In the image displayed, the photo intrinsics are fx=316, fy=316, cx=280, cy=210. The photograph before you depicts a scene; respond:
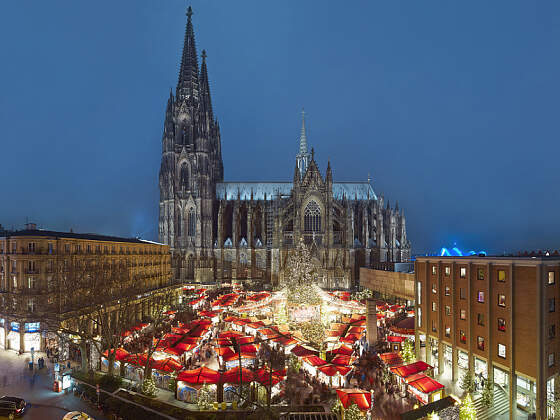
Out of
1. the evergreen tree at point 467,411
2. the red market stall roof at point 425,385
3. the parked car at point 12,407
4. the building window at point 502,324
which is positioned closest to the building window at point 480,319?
the building window at point 502,324

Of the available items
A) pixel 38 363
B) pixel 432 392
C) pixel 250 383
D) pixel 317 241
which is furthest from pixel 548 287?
pixel 317 241

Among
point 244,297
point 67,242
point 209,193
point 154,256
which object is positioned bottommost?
point 244,297

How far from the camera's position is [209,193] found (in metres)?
70.6

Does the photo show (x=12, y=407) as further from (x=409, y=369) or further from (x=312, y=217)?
(x=312, y=217)

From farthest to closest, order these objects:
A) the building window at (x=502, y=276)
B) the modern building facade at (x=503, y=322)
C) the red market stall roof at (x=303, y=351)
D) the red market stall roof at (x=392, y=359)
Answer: the red market stall roof at (x=303, y=351)
the red market stall roof at (x=392, y=359)
the building window at (x=502, y=276)
the modern building facade at (x=503, y=322)

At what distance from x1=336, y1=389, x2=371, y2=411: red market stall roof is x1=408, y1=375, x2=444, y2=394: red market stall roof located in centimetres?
397

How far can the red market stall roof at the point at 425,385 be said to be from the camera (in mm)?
20500

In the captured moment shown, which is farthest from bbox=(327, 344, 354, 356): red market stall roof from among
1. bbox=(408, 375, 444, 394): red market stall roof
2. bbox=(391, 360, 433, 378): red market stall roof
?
bbox=(408, 375, 444, 394): red market stall roof

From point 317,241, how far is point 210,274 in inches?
954

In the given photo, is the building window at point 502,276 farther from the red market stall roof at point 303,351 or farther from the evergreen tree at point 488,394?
the red market stall roof at point 303,351

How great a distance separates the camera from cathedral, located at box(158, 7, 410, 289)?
67062 mm

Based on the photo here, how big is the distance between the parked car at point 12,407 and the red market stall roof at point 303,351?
60.4ft

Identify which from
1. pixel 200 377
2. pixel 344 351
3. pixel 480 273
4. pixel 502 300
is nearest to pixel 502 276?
pixel 502 300

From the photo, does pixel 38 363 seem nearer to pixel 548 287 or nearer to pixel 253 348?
pixel 253 348
